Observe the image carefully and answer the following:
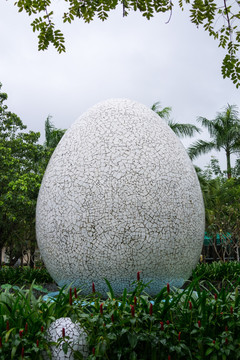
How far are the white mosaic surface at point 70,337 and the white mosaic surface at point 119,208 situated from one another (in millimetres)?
1591

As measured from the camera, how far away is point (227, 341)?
127 inches

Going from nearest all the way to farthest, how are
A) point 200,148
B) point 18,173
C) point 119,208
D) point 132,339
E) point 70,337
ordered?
point 132,339
point 70,337
point 119,208
point 18,173
point 200,148

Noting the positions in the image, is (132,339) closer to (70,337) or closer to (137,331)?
(137,331)

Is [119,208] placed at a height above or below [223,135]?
below

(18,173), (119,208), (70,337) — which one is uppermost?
(18,173)

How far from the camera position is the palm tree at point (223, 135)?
83.7 ft

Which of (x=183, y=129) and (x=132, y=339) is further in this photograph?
(x=183, y=129)

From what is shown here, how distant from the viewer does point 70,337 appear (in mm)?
3293

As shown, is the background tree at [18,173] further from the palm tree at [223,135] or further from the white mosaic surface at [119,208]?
the palm tree at [223,135]

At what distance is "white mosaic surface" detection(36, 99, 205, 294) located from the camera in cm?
491

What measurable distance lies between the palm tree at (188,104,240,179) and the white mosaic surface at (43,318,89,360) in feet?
74.0

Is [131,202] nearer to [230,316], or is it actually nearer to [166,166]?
[166,166]

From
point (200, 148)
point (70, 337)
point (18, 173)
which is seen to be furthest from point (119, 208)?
point (200, 148)

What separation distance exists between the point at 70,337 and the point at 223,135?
24.5 metres
